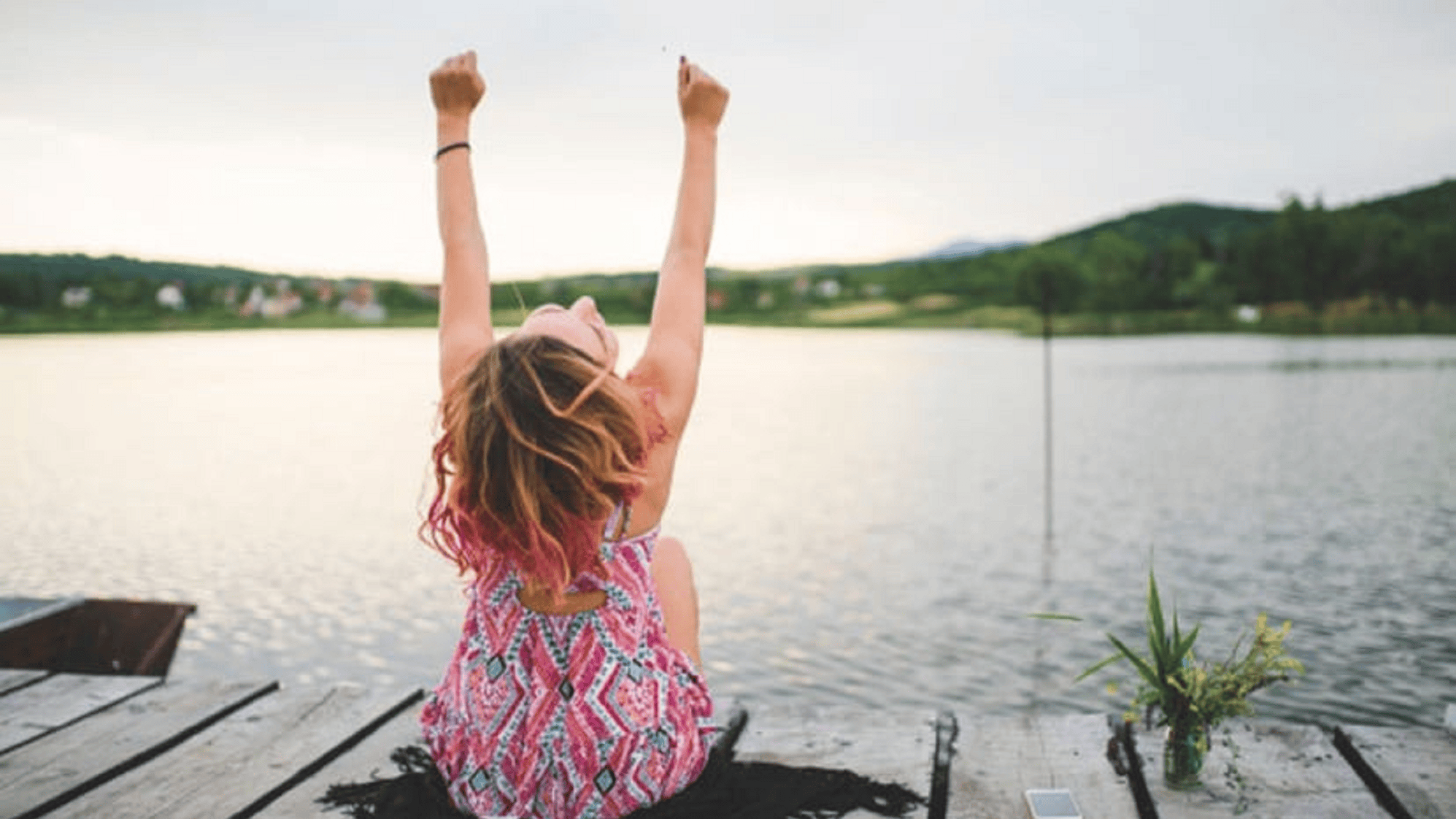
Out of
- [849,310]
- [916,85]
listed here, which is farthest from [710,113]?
[849,310]

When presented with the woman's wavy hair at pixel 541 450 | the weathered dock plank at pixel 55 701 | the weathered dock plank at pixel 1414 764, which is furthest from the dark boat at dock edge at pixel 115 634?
the weathered dock plank at pixel 1414 764

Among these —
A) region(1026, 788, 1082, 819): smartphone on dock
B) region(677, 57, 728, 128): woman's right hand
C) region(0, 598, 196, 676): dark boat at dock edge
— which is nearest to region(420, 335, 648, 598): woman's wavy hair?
region(677, 57, 728, 128): woman's right hand

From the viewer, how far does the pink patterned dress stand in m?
2.60

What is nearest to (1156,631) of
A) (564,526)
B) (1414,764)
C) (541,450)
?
(1414,764)

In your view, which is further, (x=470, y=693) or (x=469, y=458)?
(x=470, y=693)

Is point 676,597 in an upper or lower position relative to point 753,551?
upper

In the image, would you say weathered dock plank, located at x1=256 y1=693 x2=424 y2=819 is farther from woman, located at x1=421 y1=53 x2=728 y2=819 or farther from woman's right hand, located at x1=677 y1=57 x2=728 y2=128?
woman's right hand, located at x1=677 y1=57 x2=728 y2=128

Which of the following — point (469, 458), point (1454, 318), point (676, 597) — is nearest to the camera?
point (469, 458)

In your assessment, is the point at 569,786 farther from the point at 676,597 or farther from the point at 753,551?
the point at 753,551

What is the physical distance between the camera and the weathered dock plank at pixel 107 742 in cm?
341

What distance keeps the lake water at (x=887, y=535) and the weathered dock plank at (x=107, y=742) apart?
145 cm

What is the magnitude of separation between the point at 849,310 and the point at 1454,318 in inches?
1745

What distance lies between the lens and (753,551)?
42.7 ft

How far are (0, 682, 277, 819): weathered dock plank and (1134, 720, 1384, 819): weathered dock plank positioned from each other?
2.84m
